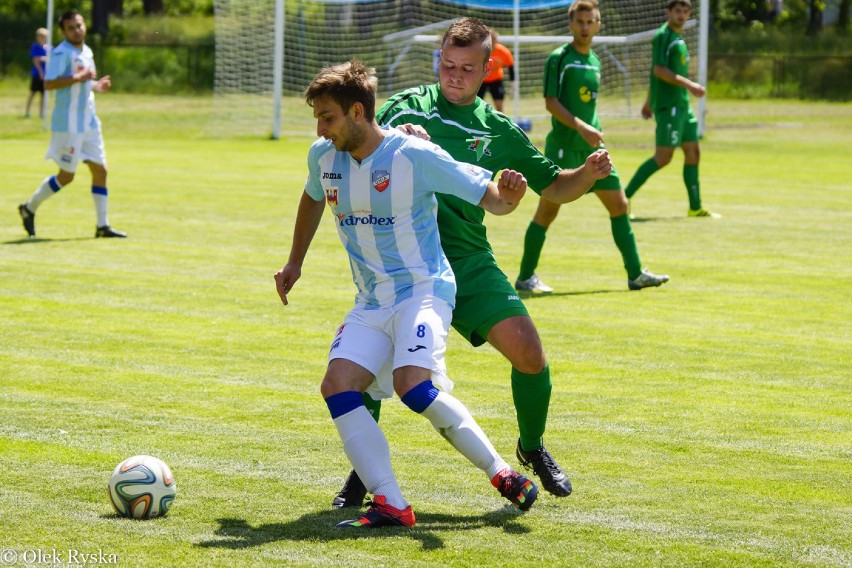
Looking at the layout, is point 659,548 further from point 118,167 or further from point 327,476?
point 118,167

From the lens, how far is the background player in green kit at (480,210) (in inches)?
211

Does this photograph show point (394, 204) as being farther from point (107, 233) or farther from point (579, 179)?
point (107, 233)

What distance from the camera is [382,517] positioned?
15.9 feet

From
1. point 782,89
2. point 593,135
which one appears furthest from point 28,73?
point 593,135

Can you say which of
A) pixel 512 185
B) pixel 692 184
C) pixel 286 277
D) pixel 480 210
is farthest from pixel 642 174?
pixel 512 185

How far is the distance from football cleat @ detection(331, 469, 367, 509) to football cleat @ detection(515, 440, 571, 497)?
716mm

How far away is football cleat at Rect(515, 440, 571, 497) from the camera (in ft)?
17.5

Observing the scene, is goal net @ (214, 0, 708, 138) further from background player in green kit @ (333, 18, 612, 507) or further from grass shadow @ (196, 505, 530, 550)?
grass shadow @ (196, 505, 530, 550)

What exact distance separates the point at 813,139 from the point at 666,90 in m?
15.6

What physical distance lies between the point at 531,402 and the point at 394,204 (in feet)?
3.46

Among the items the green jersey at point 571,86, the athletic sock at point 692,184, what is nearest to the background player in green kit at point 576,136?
the green jersey at point 571,86

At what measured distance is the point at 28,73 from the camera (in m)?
46.0

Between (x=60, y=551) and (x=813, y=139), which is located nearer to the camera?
(x=60, y=551)

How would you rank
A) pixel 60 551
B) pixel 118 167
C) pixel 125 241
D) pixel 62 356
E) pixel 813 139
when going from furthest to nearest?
pixel 813 139, pixel 118 167, pixel 125 241, pixel 62 356, pixel 60 551
